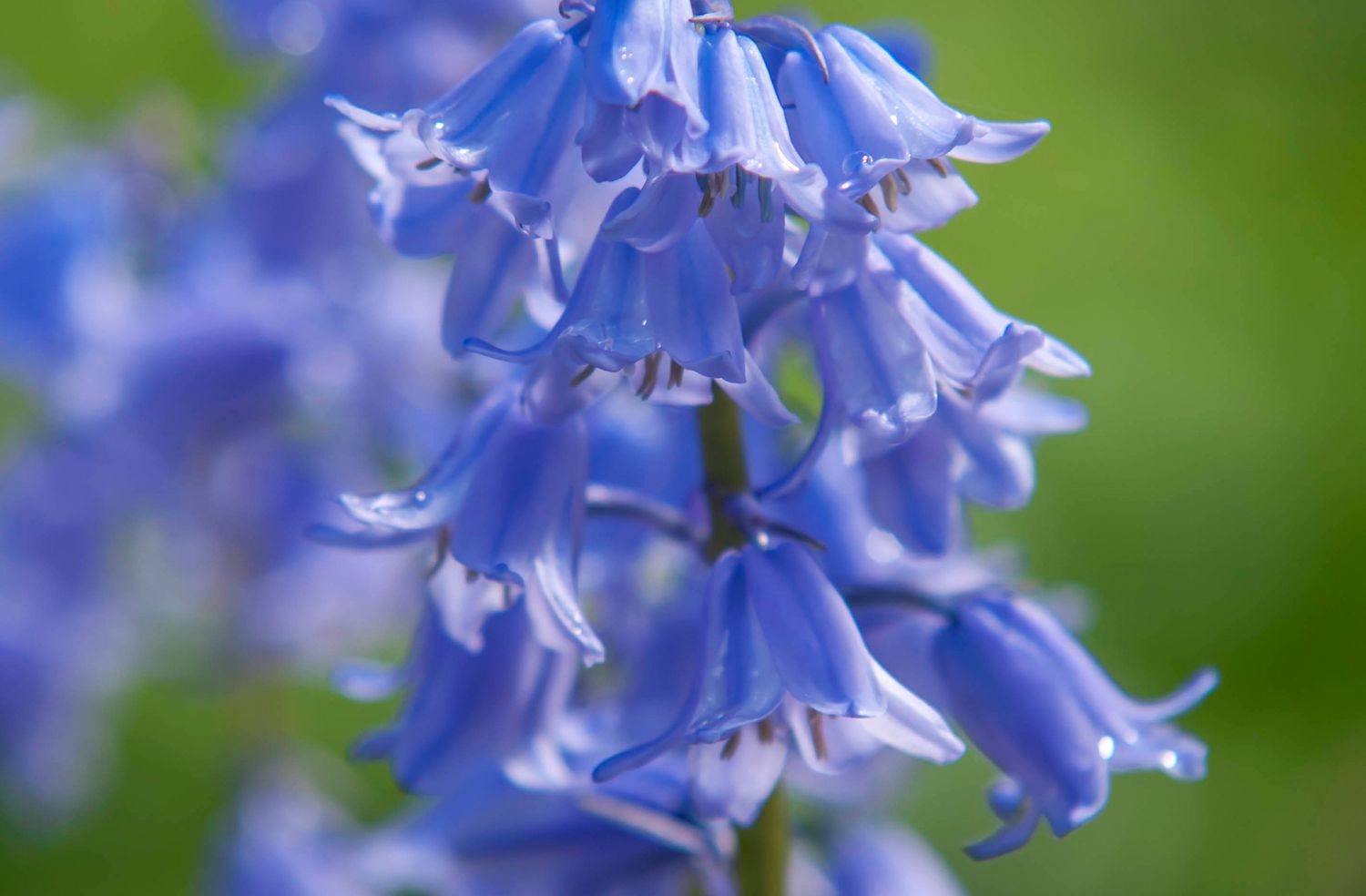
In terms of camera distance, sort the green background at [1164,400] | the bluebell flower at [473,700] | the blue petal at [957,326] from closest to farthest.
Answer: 1. the blue petal at [957,326]
2. the bluebell flower at [473,700]
3. the green background at [1164,400]

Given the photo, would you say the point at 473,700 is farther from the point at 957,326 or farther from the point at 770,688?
the point at 957,326

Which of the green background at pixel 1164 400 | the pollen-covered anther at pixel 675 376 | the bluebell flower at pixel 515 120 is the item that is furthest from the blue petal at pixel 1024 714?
the green background at pixel 1164 400

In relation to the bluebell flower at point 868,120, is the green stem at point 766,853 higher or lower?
lower

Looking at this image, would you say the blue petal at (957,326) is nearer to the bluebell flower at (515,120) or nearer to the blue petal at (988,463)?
the blue petal at (988,463)

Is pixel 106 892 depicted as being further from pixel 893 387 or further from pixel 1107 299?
pixel 1107 299

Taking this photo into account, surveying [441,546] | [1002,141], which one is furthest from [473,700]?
[1002,141]

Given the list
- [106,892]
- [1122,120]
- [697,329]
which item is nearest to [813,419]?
[697,329]

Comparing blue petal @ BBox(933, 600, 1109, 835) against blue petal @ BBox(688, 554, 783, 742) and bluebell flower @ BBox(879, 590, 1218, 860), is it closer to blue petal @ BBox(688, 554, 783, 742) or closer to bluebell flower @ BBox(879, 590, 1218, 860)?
bluebell flower @ BBox(879, 590, 1218, 860)

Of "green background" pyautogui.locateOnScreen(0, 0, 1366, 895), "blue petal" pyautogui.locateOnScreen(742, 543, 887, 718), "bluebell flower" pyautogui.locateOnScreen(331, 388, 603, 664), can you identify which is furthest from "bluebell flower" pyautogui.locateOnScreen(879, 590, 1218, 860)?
"green background" pyautogui.locateOnScreen(0, 0, 1366, 895)
